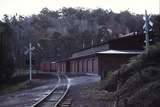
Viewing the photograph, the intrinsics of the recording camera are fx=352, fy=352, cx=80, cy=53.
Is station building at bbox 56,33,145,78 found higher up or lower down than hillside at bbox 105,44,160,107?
higher up

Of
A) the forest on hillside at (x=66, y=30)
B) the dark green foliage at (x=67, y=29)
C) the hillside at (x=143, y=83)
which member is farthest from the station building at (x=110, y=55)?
the forest on hillside at (x=66, y=30)

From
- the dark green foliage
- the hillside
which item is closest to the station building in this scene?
the hillside

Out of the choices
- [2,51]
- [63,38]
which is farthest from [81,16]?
[2,51]

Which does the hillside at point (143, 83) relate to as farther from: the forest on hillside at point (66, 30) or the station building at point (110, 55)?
the forest on hillside at point (66, 30)

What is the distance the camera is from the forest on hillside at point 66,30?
338ft

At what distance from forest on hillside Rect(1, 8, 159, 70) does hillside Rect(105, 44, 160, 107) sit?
2661 inches

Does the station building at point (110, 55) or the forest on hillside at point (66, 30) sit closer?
the station building at point (110, 55)

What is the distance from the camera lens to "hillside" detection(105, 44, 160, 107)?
12098 mm

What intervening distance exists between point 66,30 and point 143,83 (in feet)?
379

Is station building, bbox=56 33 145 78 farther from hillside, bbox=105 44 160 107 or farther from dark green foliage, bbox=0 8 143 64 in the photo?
dark green foliage, bbox=0 8 143 64

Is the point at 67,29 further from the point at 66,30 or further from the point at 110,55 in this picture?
the point at 110,55

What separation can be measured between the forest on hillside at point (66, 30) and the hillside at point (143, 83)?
6758cm

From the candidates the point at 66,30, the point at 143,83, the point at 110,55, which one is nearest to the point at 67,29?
the point at 66,30

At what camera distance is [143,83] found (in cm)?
1368
